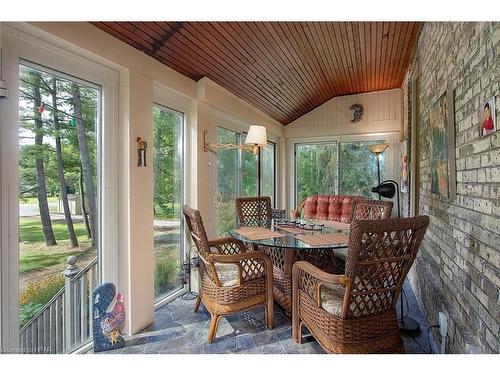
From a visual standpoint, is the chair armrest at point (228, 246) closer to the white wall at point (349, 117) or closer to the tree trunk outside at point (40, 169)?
the tree trunk outside at point (40, 169)

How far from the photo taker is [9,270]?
145cm

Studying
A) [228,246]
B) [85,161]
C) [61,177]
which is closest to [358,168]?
[228,246]

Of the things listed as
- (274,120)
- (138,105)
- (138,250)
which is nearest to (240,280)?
(138,250)

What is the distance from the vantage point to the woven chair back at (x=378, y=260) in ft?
4.50

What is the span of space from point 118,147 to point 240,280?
135 cm

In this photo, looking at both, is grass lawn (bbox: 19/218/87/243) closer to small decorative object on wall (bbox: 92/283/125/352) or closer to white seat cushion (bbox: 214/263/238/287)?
small decorative object on wall (bbox: 92/283/125/352)

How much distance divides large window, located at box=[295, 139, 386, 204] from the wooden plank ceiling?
1131mm

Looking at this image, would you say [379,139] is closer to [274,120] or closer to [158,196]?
[274,120]

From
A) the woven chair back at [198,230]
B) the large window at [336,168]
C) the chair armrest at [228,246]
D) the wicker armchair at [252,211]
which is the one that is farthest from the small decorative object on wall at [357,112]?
the woven chair back at [198,230]

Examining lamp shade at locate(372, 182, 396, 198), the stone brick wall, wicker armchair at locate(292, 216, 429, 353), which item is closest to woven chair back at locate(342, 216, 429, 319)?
wicker armchair at locate(292, 216, 429, 353)

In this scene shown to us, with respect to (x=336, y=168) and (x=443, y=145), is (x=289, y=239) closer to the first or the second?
(x=443, y=145)

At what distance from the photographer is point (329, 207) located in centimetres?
420

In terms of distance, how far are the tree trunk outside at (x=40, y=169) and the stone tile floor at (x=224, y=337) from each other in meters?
0.96
